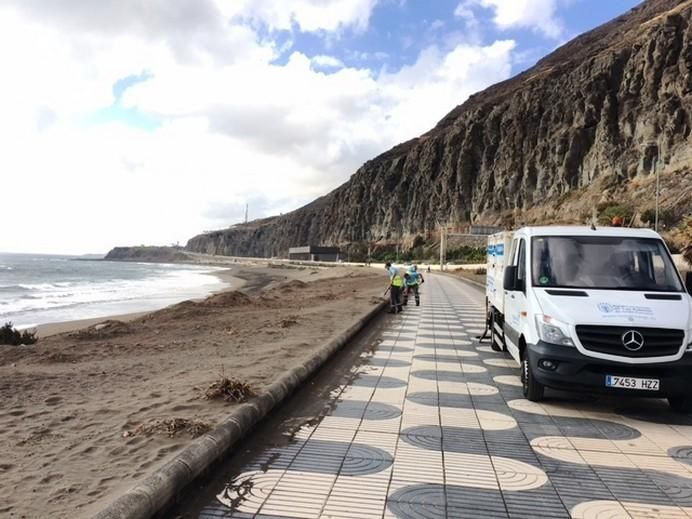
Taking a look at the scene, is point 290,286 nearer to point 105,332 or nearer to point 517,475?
point 105,332

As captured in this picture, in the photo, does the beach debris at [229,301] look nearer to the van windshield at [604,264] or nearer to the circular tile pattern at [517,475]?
the van windshield at [604,264]

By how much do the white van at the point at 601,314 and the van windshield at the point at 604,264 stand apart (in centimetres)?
1

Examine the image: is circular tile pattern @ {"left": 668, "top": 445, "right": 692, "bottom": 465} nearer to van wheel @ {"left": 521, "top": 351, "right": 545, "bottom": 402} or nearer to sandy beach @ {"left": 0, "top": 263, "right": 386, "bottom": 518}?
van wheel @ {"left": 521, "top": 351, "right": 545, "bottom": 402}

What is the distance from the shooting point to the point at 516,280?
22.2 ft

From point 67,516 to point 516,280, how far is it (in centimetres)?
537

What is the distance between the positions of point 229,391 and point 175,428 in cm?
111

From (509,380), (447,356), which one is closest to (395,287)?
(447,356)

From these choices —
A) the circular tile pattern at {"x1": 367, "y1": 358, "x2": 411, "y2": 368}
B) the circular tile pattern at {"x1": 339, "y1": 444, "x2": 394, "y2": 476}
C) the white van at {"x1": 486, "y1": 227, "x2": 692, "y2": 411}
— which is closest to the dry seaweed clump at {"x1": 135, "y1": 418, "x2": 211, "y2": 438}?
the circular tile pattern at {"x1": 339, "y1": 444, "x2": 394, "y2": 476}

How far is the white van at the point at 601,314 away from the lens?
5457 millimetres

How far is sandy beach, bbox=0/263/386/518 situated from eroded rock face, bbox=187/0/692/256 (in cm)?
5470

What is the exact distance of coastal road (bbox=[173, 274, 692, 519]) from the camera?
364 centimetres

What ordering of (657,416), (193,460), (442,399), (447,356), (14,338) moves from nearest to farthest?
(193,460) < (657,416) < (442,399) < (447,356) < (14,338)

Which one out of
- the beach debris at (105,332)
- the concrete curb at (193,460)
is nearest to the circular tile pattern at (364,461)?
the concrete curb at (193,460)

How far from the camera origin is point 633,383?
18.0ft
